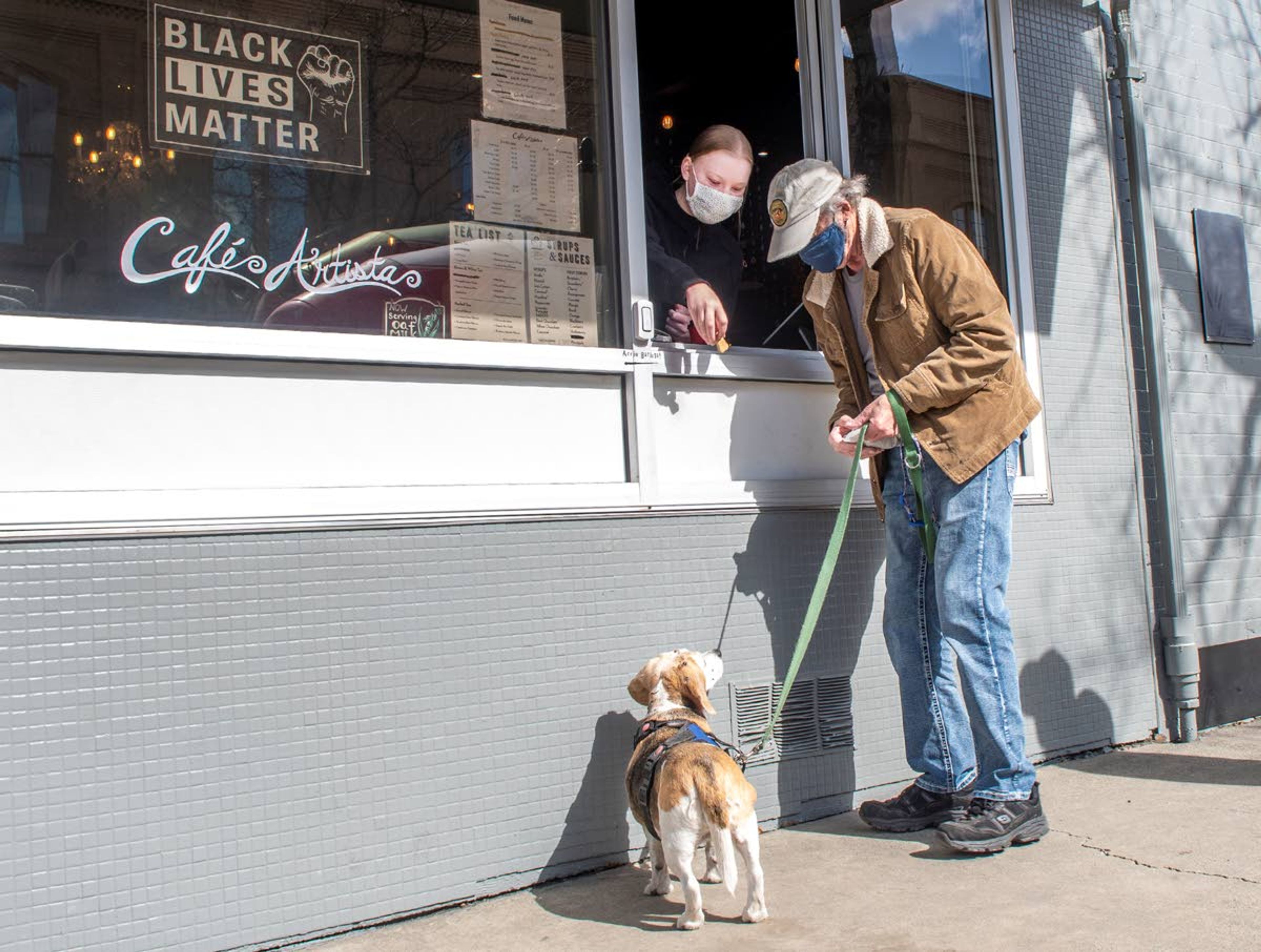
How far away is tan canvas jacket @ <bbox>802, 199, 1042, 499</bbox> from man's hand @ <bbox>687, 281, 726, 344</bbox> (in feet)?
1.79

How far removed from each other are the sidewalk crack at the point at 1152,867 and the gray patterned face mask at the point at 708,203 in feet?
8.40

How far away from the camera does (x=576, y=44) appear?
13.3 feet

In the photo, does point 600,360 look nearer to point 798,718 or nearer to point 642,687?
point 642,687

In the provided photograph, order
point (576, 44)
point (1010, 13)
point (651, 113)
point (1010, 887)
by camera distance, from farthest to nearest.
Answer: point (1010, 13) → point (651, 113) → point (576, 44) → point (1010, 887)

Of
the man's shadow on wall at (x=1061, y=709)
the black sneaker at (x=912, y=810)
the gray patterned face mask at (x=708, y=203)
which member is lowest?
the black sneaker at (x=912, y=810)

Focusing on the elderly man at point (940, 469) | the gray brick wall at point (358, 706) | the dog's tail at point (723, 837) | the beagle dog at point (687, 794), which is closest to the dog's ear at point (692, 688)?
the beagle dog at point (687, 794)

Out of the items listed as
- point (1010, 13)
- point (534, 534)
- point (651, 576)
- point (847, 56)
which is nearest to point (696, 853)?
point (651, 576)

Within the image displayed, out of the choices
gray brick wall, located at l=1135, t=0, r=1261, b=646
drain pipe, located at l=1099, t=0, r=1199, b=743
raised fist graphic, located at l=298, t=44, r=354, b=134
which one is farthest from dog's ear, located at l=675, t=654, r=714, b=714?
gray brick wall, located at l=1135, t=0, r=1261, b=646

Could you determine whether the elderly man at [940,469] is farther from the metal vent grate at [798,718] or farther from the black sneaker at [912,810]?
the metal vent grate at [798,718]

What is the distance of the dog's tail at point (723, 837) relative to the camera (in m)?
2.87

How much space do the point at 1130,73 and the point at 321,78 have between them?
382 cm

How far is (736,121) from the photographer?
484 cm

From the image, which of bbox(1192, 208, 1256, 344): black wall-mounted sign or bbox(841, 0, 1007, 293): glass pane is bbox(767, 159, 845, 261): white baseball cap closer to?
bbox(841, 0, 1007, 293): glass pane

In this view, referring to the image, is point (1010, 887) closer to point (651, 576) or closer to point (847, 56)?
point (651, 576)
